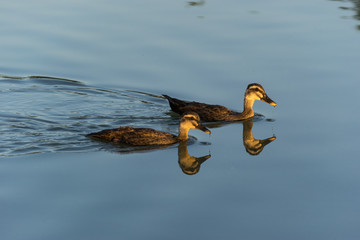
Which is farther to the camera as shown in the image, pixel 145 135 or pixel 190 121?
pixel 190 121

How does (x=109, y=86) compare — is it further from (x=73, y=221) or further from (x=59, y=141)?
(x=73, y=221)

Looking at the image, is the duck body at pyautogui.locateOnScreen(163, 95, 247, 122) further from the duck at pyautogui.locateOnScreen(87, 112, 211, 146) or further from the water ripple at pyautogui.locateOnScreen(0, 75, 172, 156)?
the duck at pyautogui.locateOnScreen(87, 112, 211, 146)

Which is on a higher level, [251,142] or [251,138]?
[251,138]

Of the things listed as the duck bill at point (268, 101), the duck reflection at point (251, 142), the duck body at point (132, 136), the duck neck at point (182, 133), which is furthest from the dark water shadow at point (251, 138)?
the duck body at point (132, 136)

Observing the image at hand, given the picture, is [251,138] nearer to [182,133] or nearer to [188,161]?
[182,133]

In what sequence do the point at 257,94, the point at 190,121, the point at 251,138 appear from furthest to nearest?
the point at 257,94 < the point at 251,138 < the point at 190,121

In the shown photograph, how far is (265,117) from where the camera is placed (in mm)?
14203

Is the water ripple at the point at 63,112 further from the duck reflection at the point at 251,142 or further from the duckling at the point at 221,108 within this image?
the duck reflection at the point at 251,142

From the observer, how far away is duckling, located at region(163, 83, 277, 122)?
1360 centimetres

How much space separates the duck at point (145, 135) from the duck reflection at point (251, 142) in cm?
76

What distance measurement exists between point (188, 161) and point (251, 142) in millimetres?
1589

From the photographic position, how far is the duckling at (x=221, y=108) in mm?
13602

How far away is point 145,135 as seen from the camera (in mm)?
12203

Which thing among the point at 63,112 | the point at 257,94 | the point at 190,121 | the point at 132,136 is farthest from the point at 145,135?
the point at 257,94
